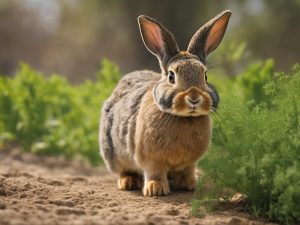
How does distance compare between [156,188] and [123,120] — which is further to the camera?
[123,120]

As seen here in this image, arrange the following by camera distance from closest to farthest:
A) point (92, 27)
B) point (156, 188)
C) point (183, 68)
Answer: point (183, 68)
point (156, 188)
point (92, 27)

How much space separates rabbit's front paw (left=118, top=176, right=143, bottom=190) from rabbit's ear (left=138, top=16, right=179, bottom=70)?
1182mm

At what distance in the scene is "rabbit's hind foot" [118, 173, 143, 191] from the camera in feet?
19.9

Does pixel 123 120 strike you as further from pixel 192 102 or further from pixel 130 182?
pixel 192 102

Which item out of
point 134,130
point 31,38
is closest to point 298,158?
point 134,130

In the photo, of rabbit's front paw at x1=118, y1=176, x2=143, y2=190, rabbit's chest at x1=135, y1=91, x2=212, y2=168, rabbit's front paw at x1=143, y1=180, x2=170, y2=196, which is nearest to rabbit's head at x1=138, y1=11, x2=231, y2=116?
rabbit's chest at x1=135, y1=91, x2=212, y2=168

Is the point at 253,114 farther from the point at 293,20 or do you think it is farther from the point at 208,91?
the point at 293,20

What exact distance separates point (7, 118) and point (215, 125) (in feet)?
13.5

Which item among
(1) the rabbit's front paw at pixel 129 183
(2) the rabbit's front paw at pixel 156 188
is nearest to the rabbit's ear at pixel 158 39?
(2) the rabbit's front paw at pixel 156 188

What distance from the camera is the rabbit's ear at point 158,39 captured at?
5582 millimetres

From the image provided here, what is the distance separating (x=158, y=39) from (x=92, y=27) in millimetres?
19142

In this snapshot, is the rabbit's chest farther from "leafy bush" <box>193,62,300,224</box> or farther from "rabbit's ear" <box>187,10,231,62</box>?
"rabbit's ear" <box>187,10,231,62</box>

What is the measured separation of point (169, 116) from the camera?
5410mm

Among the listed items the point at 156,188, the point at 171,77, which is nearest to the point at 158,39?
the point at 171,77
